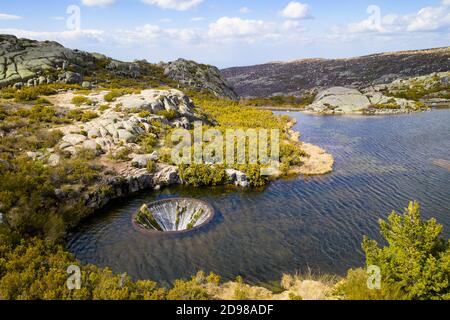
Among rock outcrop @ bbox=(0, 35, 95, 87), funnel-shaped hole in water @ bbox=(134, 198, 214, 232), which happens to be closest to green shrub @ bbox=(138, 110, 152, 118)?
funnel-shaped hole in water @ bbox=(134, 198, 214, 232)

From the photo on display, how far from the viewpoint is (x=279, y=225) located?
78.5 ft

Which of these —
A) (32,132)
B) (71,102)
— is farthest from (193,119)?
(32,132)

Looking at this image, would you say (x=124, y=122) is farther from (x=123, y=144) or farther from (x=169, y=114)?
(x=169, y=114)

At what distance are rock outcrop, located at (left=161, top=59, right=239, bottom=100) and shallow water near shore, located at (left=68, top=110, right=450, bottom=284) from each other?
6448 cm

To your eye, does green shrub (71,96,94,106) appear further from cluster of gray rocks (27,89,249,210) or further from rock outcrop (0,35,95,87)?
rock outcrop (0,35,95,87)

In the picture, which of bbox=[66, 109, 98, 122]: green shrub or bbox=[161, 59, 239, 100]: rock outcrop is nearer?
bbox=[66, 109, 98, 122]: green shrub

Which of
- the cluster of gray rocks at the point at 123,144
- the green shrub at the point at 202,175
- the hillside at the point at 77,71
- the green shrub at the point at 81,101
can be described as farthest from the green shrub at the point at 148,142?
the hillside at the point at 77,71

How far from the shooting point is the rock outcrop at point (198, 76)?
96.4m

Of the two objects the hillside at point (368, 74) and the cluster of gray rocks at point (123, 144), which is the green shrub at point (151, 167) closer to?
the cluster of gray rocks at point (123, 144)

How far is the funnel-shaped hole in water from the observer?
80.6ft

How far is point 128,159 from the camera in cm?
3434

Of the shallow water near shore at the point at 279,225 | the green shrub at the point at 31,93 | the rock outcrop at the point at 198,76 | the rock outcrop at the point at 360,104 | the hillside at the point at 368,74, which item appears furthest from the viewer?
the hillside at the point at 368,74

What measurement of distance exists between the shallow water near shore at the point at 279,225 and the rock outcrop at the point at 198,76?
212 ft

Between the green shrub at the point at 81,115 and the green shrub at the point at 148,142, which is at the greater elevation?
the green shrub at the point at 81,115
